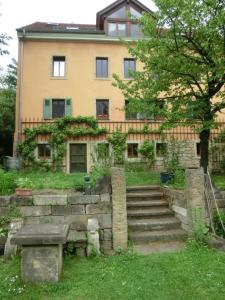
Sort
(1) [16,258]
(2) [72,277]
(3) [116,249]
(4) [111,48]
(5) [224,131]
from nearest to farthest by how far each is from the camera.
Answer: (2) [72,277] → (1) [16,258] → (3) [116,249] → (5) [224,131] → (4) [111,48]

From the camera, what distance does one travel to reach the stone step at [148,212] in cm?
750

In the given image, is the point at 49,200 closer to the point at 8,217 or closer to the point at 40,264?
the point at 8,217

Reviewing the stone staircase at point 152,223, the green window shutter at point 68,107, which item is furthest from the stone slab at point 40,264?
the green window shutter at point 68,107

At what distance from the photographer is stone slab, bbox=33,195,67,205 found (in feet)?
21.6

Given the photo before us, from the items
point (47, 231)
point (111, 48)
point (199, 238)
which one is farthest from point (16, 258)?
point (111, 48)

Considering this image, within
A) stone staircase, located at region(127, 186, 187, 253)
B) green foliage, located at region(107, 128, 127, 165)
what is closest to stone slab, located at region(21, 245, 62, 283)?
stone staircase, located at region(127, 186, 187, 253)

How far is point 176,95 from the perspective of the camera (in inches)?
416

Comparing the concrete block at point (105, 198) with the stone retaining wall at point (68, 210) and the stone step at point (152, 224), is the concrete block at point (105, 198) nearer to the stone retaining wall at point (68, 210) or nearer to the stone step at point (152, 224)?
the stone retaining wall at point (68, 210)

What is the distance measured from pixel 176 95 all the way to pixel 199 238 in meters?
5.69

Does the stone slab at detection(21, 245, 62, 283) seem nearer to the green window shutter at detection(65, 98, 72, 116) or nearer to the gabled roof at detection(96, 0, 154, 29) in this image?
the green window shutter at detection(65, 98, 72, 116)

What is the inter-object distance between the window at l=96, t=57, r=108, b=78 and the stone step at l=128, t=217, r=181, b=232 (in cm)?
1335

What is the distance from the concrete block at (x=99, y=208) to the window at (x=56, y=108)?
1184 centimetres

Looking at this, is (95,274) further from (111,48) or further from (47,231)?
(111,48)

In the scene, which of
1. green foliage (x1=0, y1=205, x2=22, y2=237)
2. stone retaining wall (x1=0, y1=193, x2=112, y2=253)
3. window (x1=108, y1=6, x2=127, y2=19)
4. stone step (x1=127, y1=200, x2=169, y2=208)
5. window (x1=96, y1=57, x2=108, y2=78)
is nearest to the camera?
green foliage (x1=0, y1=205, x2=22, y2=237)
